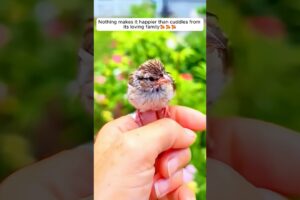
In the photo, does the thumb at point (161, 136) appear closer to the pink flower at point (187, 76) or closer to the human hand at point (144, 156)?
the human hand at point (144, 156)

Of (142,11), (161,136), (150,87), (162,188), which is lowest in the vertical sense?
(162,188)

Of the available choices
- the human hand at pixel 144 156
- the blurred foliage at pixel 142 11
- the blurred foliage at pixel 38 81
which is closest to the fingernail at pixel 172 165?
the human hand at pixel 144 156

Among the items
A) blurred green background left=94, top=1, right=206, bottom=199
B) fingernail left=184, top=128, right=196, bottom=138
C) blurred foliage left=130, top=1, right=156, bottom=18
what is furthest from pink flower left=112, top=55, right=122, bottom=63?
fingernail left=184, top=128, right=196, bottom=138

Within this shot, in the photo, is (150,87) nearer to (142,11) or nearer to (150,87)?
(150,87)

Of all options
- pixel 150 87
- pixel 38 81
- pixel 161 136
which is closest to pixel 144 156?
pixel 161 136

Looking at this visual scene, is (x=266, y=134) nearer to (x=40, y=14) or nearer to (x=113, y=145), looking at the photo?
(x=113, y=145)

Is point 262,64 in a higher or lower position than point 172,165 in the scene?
higher
